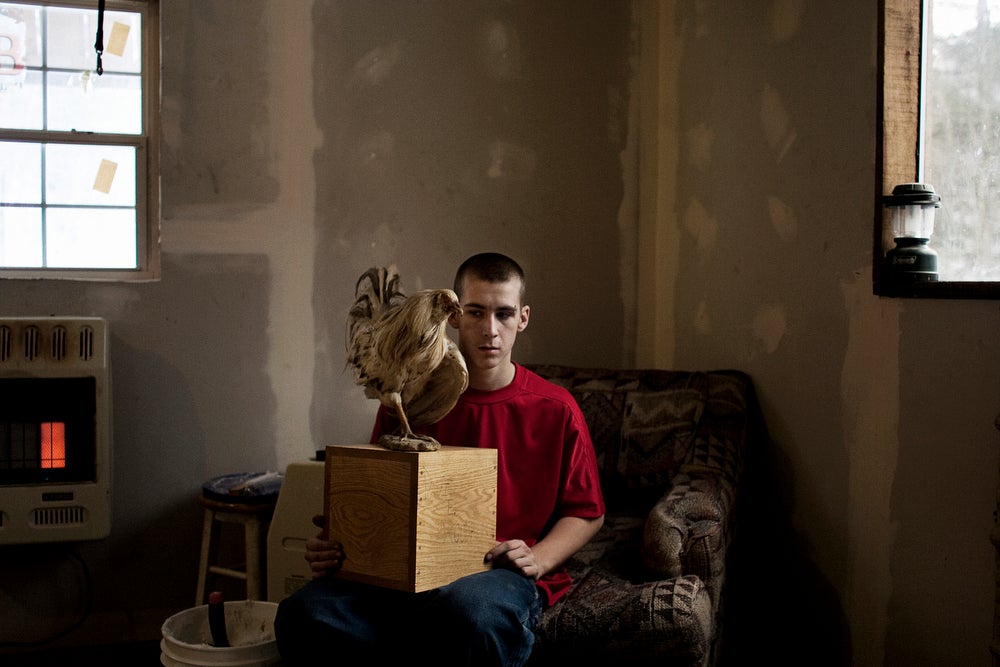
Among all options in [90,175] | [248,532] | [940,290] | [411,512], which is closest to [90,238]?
[90,175]

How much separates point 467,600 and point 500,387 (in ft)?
1.84

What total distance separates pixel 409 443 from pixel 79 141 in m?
2.02

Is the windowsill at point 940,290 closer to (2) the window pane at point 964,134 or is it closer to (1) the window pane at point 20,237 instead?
(2) the window pane at point 964,134

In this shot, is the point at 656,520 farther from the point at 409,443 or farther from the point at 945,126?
the point at 945,126

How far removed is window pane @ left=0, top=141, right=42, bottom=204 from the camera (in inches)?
114

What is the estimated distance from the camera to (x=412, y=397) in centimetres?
174

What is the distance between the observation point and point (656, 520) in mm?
2061

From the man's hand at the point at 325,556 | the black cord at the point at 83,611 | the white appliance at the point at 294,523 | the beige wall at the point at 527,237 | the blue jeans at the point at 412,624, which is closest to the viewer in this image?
the blue jeans at the point at 412,624

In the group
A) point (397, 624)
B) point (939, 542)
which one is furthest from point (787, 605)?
point (397, 624)

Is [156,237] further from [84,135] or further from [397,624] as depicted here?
[397,624]

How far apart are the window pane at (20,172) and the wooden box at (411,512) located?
186 cm

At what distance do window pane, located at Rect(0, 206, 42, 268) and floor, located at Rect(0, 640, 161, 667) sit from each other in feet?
4.27

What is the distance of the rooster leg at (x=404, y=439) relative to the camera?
1638 millimetres

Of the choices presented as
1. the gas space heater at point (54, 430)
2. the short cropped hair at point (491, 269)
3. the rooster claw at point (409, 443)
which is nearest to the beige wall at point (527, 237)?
the gas space heater at point (54, 430)
